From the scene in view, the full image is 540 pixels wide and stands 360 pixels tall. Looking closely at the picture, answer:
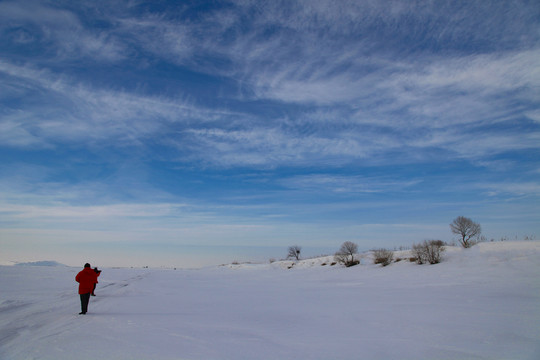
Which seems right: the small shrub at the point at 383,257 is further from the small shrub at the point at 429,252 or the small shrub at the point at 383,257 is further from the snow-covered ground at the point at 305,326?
the snow-covered ground at the point at 305,326

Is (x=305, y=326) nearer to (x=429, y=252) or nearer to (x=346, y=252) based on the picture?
(x=429, y=252)

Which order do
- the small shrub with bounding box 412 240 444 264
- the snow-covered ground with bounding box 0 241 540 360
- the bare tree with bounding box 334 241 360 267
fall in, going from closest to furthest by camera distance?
the snow-covered ground with bounding box 0 241 540 360, the small shrub with bounding box 412 240 444 264, the bare tree with bounding box 334 241 360 267

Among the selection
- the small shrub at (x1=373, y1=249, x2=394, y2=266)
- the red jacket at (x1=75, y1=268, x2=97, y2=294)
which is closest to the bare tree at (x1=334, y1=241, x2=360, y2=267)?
the small shrub at (x1=373, y1=249, x2=394, y2=266)

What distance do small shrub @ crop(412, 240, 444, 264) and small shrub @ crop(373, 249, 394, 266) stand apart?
2843 mm

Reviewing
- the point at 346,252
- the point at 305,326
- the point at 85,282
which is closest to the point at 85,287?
the point at 85,282

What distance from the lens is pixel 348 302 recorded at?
11.4 meters

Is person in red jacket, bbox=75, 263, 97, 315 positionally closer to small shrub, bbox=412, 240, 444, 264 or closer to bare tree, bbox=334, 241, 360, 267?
small shrub, bbox=412, 240, 444, 264

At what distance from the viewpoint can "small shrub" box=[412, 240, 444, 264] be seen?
1988cm

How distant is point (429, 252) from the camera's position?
20328mm

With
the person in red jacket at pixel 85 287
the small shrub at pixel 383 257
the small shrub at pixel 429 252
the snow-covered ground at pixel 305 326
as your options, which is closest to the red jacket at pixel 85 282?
the person in red jacket at pixel 85 287

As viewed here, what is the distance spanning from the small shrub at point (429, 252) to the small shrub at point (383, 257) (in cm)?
284

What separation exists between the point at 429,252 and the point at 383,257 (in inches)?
189

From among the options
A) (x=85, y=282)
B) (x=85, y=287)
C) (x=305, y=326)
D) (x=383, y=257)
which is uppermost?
(x=85, y=282)

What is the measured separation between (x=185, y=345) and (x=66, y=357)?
7.09 feet
